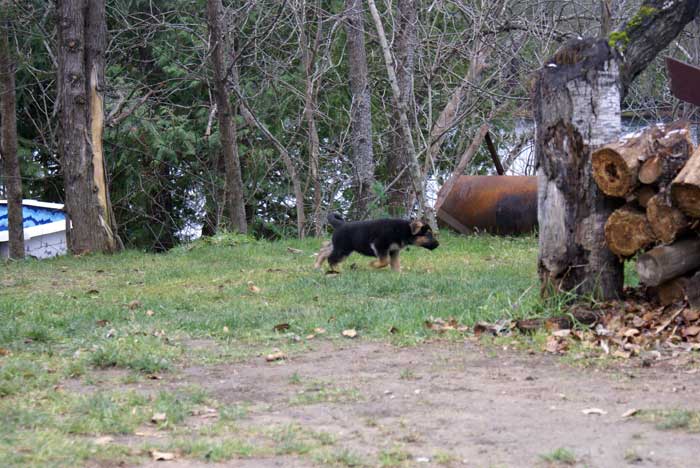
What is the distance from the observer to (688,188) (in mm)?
7738

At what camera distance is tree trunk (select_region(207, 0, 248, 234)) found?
1895 centimetres

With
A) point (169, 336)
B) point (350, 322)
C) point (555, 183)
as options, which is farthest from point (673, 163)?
point (169, 336)

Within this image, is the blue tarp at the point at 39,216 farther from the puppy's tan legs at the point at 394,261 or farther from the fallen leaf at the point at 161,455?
the fallen leaf at the point at 161,455

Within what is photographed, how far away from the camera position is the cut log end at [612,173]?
8211 mm

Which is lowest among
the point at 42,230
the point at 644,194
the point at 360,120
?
the point at 644,194

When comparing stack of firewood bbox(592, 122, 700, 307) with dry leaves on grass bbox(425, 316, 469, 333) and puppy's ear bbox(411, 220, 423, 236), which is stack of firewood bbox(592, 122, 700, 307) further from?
puppy's ear bbox(411, 220, 423, 236)

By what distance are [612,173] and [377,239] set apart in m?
4.93

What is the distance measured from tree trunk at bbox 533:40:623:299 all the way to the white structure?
19083mm

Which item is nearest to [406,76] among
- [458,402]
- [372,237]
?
[372,237]

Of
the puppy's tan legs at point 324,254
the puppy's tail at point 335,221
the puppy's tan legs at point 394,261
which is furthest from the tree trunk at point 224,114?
the puppy's tan legs at point 394,261

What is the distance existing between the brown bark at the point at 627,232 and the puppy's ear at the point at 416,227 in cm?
479

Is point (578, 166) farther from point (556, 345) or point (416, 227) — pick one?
point (416, 227)

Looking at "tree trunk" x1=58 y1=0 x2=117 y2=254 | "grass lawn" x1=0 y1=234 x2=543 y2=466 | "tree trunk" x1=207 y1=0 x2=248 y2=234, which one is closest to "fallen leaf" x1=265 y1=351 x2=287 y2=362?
"grass lawn" x1=0 y1=234 x2=543 y2=466

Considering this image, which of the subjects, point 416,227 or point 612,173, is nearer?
point 612,173
